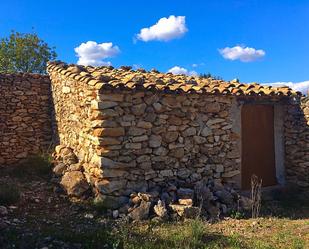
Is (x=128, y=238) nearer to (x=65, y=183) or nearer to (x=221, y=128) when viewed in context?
(x=65, y=183)

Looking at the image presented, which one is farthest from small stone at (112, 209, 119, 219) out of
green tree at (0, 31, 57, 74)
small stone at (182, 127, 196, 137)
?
green tree at (0, 31, 57, 74)

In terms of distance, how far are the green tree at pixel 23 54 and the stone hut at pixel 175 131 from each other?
1150 cm

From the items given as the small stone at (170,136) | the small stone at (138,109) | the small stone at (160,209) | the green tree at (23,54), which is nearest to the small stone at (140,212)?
the small stone at (160,209)

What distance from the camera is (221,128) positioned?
816 cm

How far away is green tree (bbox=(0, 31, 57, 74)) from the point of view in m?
20.2

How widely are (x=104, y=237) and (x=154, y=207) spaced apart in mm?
1484

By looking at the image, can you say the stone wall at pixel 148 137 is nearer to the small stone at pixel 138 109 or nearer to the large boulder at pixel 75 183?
the small stone at pixel 138 109

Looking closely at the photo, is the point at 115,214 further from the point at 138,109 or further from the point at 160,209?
the point at 138,109

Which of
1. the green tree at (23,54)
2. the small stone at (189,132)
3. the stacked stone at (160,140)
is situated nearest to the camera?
the stacked stone at (160,140)

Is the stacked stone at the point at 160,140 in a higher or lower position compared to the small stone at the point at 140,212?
higher

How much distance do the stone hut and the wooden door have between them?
0.08 ft

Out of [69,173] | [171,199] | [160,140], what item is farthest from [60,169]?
[171,199]

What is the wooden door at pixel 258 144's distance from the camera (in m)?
8.71

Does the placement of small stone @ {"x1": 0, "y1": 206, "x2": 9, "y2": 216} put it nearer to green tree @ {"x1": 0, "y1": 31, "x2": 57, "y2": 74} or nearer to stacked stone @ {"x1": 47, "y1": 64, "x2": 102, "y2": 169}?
stacked stone @ {"x1": 47, "y1": 64, "x2": 102, "y2": 169}
